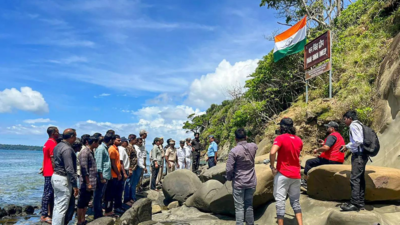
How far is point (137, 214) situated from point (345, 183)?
454 centimetres

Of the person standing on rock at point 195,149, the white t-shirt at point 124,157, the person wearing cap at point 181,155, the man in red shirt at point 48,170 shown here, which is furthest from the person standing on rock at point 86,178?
the person standing on rock at point 195,149

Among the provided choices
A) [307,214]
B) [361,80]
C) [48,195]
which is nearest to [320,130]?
[361,80]

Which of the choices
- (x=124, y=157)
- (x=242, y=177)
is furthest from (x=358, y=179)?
(x=124, y=157)

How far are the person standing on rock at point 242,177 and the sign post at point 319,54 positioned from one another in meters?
6.54

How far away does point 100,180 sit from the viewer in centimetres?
643

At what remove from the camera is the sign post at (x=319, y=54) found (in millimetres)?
10461

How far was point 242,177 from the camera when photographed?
17.1ft

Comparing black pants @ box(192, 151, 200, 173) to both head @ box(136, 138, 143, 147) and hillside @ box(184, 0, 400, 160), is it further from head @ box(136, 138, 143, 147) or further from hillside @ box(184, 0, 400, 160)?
head @ box(136, 138, 143, 147)

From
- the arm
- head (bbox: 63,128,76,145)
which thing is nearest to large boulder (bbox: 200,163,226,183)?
the arm

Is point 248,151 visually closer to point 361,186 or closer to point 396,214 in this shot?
point 361,186

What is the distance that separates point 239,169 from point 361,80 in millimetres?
7676

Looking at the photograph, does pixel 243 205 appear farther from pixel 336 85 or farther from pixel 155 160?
pixel 336 85

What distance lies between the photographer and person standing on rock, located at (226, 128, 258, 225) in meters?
5.22

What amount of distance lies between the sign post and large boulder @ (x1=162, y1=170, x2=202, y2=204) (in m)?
6.05
